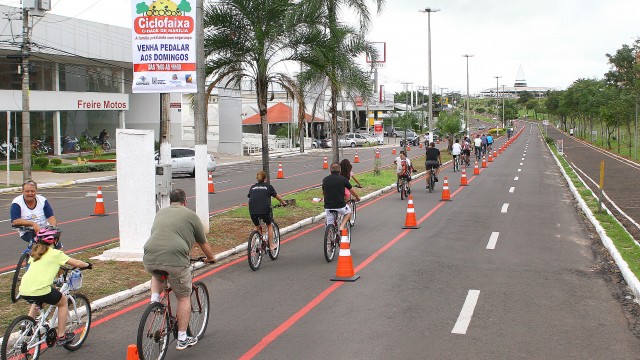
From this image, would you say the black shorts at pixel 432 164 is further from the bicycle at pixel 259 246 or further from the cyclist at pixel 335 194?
the bicycle at pixel 259 246

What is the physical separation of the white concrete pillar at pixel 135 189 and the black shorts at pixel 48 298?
568 cm

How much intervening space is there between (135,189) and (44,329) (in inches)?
231

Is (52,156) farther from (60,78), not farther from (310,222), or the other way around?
(310,222)

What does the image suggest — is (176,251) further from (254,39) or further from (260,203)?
(254,39)

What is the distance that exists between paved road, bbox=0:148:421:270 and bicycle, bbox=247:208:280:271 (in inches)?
182

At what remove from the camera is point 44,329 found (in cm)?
723

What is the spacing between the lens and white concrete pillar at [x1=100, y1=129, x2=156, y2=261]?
1274cm

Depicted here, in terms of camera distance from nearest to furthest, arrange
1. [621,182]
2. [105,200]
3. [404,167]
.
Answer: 1. [404,167]
2. [105,200]
3. [621,182]

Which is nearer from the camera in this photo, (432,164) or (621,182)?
(432,164)

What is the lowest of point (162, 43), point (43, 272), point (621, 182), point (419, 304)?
point (419, 304)

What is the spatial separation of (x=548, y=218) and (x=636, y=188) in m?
10.9

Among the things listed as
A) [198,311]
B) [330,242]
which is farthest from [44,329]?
[330,242]

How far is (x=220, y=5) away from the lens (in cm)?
1898

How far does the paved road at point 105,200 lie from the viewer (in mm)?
16219
